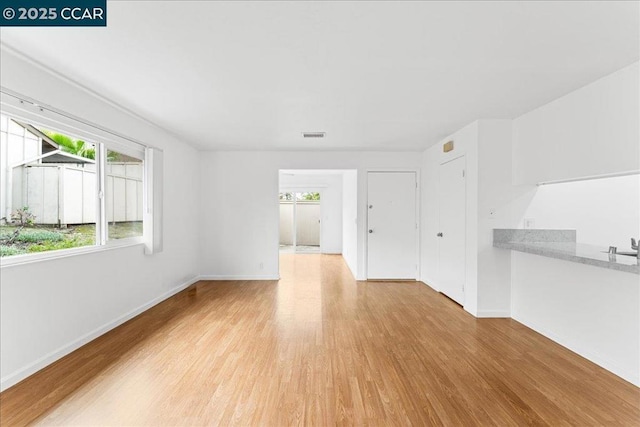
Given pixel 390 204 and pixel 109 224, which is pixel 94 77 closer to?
pixel 109 224

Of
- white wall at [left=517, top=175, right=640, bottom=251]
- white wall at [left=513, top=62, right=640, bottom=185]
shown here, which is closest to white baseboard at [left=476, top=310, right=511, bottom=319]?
white wall at [left=517, top=175, right=640, bottom=251]

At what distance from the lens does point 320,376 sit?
2.58m

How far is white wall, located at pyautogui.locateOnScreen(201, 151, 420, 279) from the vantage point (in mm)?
6105

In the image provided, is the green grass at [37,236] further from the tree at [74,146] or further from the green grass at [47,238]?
the tree at [74,146]

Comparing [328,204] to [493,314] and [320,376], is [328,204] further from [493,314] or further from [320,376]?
[320,376]

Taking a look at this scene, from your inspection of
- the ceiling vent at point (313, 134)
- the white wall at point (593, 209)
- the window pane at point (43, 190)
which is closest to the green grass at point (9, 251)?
the window pane at point (43, 190)

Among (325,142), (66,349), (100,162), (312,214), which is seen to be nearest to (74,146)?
(100,162)

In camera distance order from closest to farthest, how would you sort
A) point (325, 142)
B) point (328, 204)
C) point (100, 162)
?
point (100, 162) < point (325, 142) < point (328, 204)

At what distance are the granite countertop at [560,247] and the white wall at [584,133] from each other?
65cm

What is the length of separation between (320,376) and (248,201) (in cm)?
412

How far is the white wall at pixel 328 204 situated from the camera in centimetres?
999

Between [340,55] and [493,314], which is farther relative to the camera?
[493,314]

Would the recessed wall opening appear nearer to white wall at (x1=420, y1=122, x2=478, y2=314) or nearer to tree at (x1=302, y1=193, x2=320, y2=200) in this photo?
tree at (x1=302, y1=193, x2=320, y2=200)

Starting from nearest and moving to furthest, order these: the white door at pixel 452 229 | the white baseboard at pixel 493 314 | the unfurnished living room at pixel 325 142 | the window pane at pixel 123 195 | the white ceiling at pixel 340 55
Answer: the white ceiling at pixel 340 55
the unfurnished living room at pixel 325 142
the window pane at pixel 123 195
the white baseboard at pixel 493 314
the white door at pixel 452 229
